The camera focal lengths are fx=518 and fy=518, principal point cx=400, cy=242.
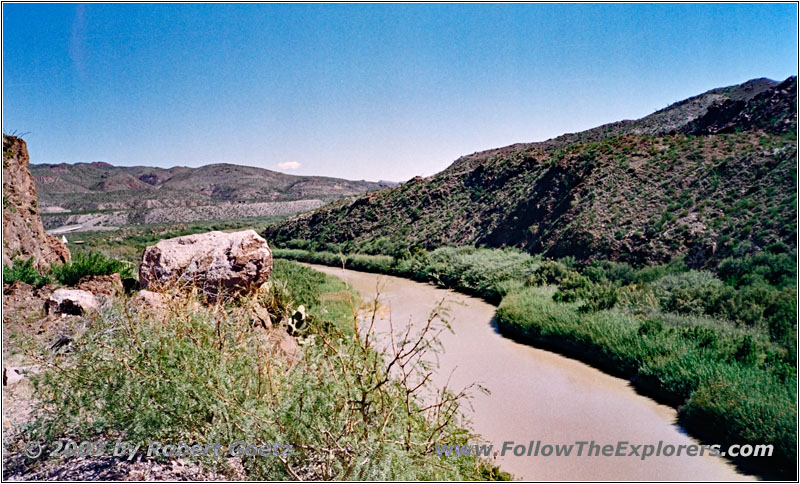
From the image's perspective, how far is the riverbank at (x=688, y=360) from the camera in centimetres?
566

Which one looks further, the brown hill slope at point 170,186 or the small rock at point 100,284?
the brown hill slope at point 170,186

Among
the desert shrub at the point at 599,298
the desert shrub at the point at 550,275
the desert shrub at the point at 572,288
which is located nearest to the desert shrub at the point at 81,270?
the desert shrub at the point at 599,298

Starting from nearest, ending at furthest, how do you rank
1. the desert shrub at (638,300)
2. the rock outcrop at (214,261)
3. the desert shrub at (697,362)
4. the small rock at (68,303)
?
the desert shrub at (697,362)
the small rock at (68,303)
the rock outcrop at (214,261)
the desert shrub at (638,300)

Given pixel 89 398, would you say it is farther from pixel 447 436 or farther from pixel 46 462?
pixel 447 436

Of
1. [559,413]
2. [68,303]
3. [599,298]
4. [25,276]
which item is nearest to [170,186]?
[25,276]

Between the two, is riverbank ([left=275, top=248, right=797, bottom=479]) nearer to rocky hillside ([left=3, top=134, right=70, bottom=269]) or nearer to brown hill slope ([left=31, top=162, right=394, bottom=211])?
rocky hillside ([left=3, top=134, right=70, bottom=269])

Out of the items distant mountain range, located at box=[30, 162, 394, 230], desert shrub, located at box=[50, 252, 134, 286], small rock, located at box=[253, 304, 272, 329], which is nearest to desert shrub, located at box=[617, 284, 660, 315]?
small rock, located at box=[253, 304, 272, 329]

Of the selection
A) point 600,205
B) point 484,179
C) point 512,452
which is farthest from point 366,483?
point 484,179

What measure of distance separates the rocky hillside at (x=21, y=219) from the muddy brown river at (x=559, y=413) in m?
7.31

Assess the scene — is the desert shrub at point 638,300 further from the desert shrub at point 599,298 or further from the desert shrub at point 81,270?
the desert shrub at point 81,270

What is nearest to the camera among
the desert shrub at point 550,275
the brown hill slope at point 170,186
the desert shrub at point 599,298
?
the desert shrub at point 599,298

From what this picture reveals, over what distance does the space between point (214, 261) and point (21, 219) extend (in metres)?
5.17

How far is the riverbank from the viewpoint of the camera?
223 inches

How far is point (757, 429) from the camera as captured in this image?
563 cm
